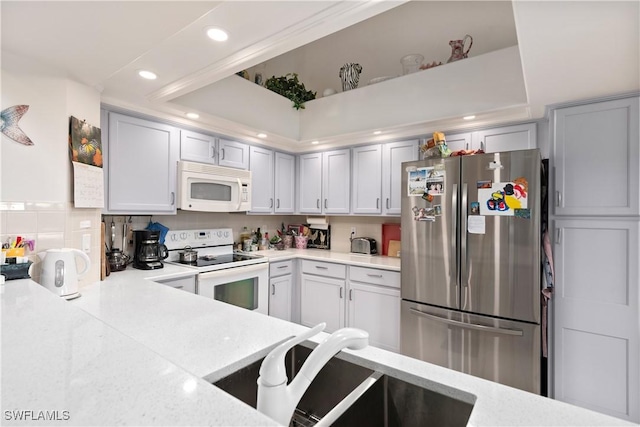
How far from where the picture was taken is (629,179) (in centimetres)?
176

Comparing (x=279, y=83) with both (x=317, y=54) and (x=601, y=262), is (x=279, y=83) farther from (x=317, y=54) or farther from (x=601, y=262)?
(x=601, y=262)

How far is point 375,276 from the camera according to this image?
2764 mm

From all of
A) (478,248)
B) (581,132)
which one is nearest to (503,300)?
(478,248)

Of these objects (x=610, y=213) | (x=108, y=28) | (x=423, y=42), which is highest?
(x=423, y=42)

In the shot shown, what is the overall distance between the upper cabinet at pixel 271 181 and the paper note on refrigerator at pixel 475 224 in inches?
81.7

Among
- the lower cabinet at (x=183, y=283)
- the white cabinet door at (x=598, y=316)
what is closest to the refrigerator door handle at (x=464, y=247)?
the white cabinet door at (x=598, y=316)

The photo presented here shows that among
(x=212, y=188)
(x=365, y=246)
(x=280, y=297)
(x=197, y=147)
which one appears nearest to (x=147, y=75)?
(x=197, y=147)

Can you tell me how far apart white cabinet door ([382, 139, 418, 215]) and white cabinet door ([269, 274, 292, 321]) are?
1264 millimetres

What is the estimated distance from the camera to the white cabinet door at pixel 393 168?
Answer: 289 centimetres

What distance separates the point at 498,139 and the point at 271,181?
2.23 m

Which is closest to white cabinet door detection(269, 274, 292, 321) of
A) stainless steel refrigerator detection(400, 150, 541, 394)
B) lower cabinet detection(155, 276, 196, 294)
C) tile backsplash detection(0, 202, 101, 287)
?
lower cabinet detection(155, 276, 196, 294)

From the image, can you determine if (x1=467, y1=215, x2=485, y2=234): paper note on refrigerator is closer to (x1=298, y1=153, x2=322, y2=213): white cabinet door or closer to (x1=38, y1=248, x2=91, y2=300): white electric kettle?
(x1=298, y1=153, x2=322, y2=213): white cabinet door

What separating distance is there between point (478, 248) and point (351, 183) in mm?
1528

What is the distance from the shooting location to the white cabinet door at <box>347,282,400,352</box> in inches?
104
